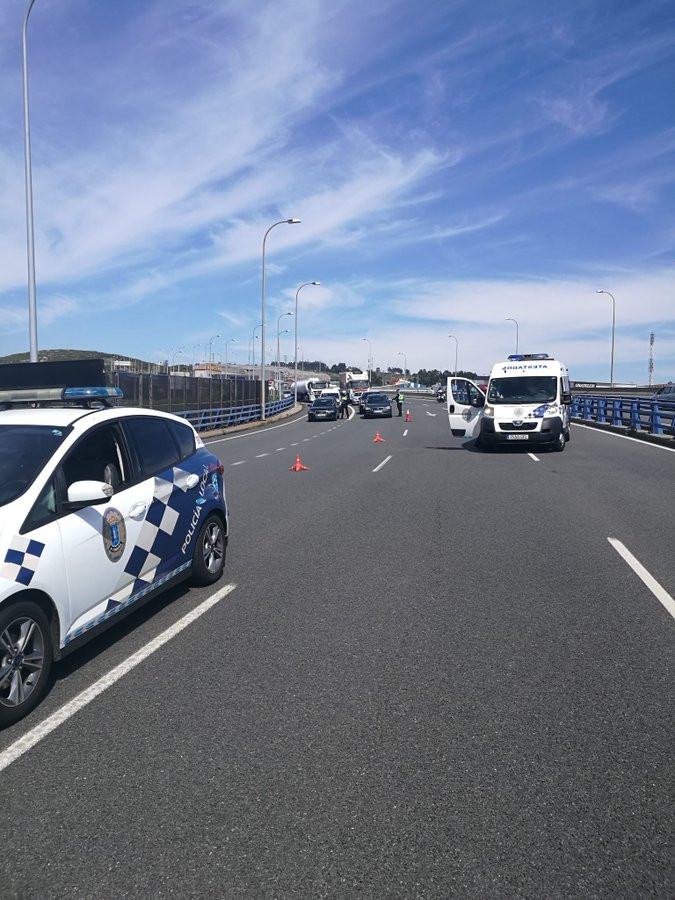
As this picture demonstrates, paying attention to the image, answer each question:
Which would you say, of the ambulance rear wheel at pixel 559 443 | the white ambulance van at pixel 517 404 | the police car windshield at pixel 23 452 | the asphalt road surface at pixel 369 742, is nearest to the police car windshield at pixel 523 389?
the white ambulance van at pixel 517 404

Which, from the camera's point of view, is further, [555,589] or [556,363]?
[556,363]

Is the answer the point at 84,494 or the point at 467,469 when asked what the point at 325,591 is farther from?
the point at 467,469

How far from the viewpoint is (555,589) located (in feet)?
21.5

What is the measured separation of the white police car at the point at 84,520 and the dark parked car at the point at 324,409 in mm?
38775

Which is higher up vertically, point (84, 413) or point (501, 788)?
point (84, 413)

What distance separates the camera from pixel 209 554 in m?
6.74

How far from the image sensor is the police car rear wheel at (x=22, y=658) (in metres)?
3.82

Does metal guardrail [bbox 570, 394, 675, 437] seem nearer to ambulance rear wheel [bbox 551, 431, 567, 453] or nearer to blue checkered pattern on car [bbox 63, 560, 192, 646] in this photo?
ambulance rear wheel [bbox 551, 431, 567, 453]

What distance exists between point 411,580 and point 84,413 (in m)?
3.28

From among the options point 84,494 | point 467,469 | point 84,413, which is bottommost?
point 467,469

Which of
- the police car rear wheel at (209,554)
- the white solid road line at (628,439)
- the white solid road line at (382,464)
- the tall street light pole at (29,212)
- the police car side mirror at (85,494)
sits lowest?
the white solid road line at (382,464)

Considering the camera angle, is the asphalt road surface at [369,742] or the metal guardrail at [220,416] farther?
the metal guardrail at [220,416]

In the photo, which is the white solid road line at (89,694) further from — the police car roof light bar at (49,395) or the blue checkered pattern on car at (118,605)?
the police car roof light bar at (49,395)

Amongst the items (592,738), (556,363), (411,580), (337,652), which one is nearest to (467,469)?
(556,363)
